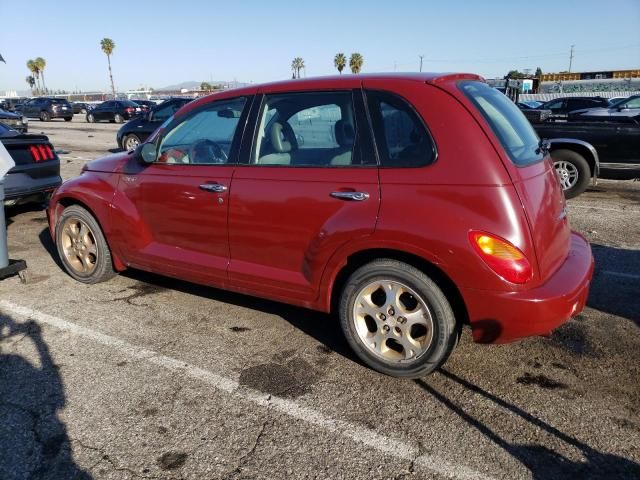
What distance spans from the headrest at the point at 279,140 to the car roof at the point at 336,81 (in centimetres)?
26

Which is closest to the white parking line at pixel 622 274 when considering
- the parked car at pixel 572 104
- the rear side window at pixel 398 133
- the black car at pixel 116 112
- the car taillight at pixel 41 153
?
the rear side window at pixel 398 133

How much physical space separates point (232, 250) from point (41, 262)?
3.00 m

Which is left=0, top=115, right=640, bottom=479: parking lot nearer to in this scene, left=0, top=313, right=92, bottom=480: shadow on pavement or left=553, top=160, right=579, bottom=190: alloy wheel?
left=0, top=313, right=92, bottom=480: shadow on pavement

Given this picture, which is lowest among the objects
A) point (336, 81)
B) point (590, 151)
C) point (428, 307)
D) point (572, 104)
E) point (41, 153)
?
point (428, 307)

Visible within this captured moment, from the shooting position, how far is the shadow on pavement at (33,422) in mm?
2492

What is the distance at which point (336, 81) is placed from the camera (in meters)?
3.42

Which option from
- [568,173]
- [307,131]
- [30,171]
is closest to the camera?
[307,131]

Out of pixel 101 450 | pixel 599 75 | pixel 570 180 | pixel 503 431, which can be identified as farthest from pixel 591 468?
pixel 599 75

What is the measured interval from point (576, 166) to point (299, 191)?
6.57 m

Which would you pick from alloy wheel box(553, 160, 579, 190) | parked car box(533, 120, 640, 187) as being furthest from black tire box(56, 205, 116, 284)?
alloy wheel box(553, 160, 579, 190)

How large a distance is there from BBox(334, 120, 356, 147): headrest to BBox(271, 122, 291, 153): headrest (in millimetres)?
404

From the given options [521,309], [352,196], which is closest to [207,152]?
[352,196]

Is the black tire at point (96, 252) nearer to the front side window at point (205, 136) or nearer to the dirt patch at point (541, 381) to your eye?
the front side window at point (205, 136)

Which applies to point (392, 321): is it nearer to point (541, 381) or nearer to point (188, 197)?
point (541, 381)
